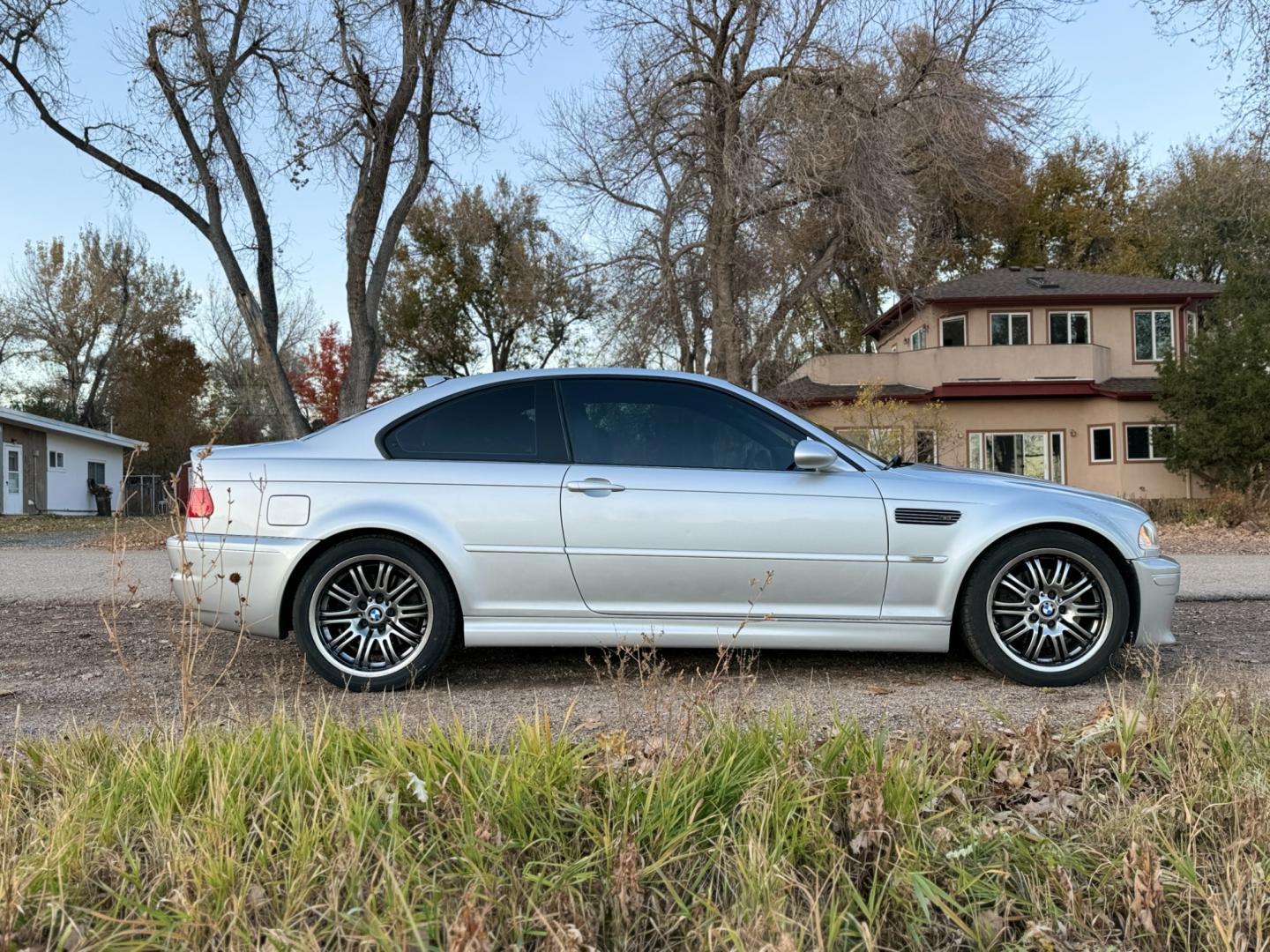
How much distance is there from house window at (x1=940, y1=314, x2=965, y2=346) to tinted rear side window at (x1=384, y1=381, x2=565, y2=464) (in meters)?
25.1

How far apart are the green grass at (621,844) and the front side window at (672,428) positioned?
1.88 metres

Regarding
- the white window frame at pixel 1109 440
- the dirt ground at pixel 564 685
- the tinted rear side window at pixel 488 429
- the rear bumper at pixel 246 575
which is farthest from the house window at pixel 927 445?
the rear bumper at pixel 246 575

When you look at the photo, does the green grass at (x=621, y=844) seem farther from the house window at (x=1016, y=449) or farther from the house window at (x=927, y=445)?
the house window at (x=1016, y=449)

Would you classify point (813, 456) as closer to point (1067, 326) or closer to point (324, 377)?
point (1067, 326)

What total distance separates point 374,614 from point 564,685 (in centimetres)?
100

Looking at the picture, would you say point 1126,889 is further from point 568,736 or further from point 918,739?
point 568,736

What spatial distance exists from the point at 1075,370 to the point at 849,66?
12.5 metres

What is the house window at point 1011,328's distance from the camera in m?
27.7

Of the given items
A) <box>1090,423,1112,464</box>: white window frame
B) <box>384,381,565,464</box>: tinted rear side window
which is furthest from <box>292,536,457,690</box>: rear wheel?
<box>1090,423,1112,464</box>: white window frame

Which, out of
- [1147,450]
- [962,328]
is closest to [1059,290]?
[962,328]

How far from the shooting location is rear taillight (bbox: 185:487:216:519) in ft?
15.3

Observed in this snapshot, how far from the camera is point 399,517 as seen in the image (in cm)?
461

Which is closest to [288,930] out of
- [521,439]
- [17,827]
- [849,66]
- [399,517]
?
[17,827]

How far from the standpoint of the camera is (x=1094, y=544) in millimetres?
4676
